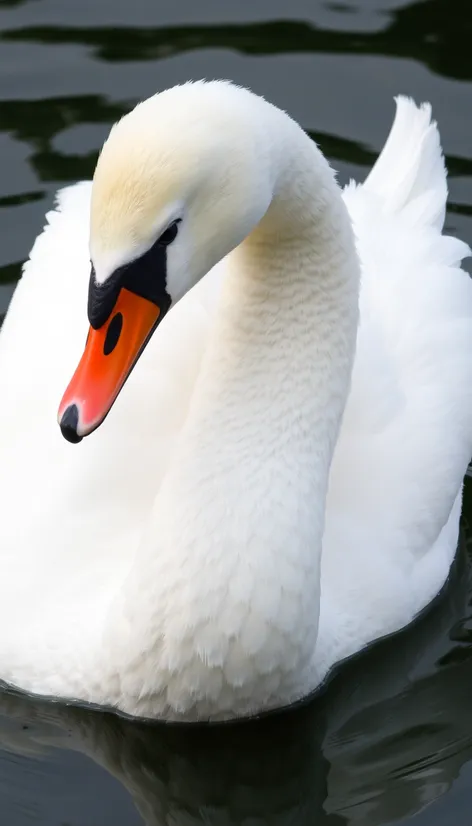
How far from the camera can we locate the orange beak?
445cm

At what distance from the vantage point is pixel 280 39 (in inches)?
383

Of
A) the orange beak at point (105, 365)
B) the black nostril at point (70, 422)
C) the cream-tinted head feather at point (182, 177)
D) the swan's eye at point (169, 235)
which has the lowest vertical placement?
the black nostril at point (70, 422)

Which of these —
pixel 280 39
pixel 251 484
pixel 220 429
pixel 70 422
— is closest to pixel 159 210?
pixel 70 422

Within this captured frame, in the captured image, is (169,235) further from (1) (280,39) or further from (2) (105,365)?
(1) (280,39)

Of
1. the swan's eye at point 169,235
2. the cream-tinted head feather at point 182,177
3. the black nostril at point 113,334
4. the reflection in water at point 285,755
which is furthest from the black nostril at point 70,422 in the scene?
the reflection in water at point 285,755

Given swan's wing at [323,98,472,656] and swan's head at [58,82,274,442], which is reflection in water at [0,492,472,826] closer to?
swan's wing at [323,98,472,656]

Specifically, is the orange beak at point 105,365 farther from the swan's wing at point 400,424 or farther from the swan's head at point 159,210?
the swan's wing at point 400,424

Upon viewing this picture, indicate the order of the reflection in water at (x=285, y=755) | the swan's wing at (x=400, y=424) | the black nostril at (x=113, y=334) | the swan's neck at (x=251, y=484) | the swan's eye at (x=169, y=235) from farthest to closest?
the swan's wing at (x=400, y=424), the reflection in water at (x=285, y=755), the swan's neck at (x=251, y=484), the black nostril at (x=113, y=334), the swan's eye at (x=169, y=235)

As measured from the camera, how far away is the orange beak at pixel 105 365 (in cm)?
445

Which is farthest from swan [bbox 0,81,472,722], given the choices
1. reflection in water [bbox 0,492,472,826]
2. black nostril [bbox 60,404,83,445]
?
reflection in water [bbox 0,492,472,826]

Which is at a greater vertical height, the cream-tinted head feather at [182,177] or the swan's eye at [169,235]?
the cream-tinted head feather at [182,177]

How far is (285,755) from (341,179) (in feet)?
12.7

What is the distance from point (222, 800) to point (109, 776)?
38cm

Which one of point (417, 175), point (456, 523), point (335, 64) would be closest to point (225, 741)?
point (456, 523)
